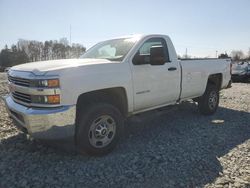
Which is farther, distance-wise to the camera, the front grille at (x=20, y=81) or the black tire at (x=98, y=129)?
the black tire at (x=98, y=129)

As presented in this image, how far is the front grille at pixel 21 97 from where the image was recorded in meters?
3.71

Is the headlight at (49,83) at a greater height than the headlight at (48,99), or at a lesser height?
greater

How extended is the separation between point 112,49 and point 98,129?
180cm

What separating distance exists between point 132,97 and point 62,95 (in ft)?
4.56

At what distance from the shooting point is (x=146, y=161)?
4000 mm

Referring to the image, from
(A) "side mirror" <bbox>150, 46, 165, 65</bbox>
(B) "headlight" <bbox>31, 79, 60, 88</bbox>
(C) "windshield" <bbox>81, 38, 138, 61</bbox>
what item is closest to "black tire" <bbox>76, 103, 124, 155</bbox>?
(B) "headlight" <bbox>31, 79, 60, 88</bbox>

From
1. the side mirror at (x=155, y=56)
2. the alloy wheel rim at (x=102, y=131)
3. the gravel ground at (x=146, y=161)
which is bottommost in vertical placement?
the gravel ground at (x=146, y=161)

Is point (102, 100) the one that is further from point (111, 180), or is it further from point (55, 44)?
point (55, 44)

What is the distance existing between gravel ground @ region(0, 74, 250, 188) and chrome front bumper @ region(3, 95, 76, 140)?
54 cm

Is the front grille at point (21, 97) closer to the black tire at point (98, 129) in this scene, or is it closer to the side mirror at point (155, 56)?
the black tire at point (98, 129)

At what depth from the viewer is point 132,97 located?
4500 millimetres

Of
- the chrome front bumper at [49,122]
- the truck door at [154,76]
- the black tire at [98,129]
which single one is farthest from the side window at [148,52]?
the chrome front bumper at [49,122]

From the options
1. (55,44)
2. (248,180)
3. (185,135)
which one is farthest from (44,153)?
(55,44)

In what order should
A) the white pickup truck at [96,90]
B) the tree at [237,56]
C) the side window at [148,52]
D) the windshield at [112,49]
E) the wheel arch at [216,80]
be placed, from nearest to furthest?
the white pickup truck at [96,90], the side window at [148,52], the windshield at [112,49], the wheel arch at [216,80], the tree at [237,56]
